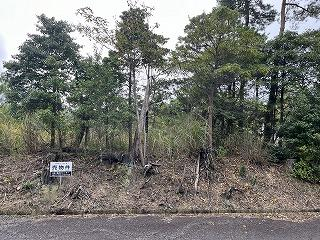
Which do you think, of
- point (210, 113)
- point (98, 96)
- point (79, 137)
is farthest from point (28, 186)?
point (210, 113)

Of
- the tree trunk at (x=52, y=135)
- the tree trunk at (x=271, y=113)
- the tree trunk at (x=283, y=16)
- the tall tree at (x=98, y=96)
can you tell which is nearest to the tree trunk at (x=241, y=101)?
the tree trunk at (x=271, y=113)

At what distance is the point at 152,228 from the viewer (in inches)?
206

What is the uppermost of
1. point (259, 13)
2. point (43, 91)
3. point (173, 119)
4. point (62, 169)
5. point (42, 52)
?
point (259, 13)

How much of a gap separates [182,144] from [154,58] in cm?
236

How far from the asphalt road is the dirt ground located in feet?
1.51

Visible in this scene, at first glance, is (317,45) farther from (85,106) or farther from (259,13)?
(85,106)

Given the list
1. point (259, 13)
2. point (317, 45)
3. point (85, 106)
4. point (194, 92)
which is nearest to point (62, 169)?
point (85, 106)

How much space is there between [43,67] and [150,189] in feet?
13.9

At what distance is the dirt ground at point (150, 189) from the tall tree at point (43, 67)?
4.42ft

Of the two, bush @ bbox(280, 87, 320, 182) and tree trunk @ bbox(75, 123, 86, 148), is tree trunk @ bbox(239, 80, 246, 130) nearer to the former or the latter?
bush @ bbox(280, 87, 320, 182)

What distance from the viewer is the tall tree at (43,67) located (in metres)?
7.64

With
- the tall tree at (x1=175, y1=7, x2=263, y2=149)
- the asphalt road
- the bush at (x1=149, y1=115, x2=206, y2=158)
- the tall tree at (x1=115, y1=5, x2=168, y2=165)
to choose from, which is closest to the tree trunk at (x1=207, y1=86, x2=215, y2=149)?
the tall tree at (x1=175, y1=7, x2=263, y2=149)

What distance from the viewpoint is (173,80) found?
8.22 meters

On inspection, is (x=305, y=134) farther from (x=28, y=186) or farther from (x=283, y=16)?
(x=28, y=186)
